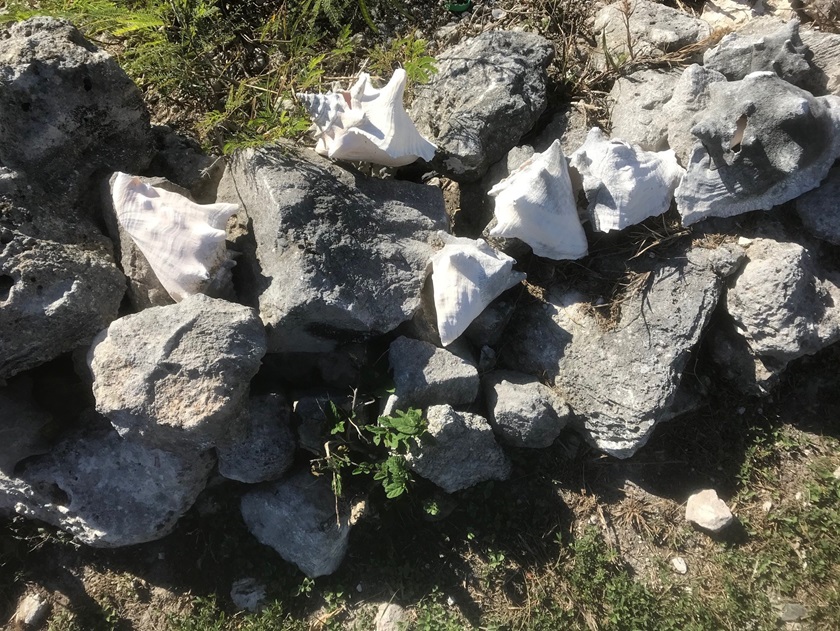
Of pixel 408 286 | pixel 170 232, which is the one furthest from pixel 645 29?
pixel 170 232

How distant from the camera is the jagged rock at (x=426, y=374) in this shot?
123 inches

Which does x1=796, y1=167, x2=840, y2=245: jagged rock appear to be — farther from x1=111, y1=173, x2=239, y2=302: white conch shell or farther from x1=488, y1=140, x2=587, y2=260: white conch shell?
x1=111, y1=173, x2=239, y2=302: white conch shell

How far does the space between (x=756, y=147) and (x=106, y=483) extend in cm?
398

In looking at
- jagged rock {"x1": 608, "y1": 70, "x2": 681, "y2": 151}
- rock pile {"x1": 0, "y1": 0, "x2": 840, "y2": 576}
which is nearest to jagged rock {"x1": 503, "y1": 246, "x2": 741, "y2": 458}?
rock pile {"x1": 0, "y1": 0, "x2": 840, "y2": 576}

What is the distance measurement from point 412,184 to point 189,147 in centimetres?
135

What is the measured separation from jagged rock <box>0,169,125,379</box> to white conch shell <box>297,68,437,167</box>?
1.32 m

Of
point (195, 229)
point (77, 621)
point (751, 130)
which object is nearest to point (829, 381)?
point (751, 130)

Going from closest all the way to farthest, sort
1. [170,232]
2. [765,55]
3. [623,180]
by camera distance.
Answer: [170,232]
[623,180]
[765,55]

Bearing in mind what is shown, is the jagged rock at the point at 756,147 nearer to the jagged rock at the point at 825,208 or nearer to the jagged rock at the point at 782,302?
the jagged rock at the point at 825,208

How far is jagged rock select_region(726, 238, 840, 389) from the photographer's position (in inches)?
121

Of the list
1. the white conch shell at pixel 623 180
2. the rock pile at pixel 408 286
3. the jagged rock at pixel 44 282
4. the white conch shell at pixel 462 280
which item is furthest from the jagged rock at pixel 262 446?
the white conch shell at pixel 623 180

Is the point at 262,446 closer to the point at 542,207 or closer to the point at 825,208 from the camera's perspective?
the point at 542,207

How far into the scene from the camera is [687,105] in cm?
325

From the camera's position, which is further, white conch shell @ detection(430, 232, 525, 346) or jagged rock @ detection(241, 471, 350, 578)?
jagged rock @ detection(241, 471, 350, 578)
